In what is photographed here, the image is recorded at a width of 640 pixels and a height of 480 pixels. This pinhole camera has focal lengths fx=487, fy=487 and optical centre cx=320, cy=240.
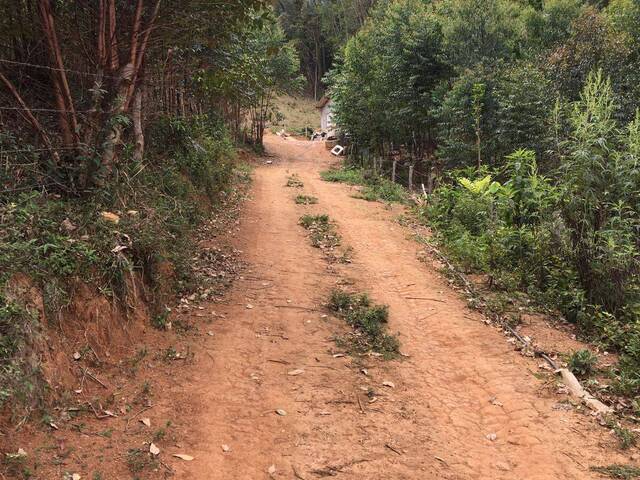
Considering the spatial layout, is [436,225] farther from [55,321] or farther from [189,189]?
[55,321]

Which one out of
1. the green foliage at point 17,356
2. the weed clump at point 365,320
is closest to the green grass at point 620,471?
the weed clump at point 365,320

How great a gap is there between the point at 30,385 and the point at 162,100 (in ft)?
28.3

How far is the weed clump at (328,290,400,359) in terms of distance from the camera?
5496 mm

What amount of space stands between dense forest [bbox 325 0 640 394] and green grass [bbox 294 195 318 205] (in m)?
3.07

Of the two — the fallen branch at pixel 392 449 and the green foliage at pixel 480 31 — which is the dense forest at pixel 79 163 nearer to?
the fallen branch at pixel 392 449

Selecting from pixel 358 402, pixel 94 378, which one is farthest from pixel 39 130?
pixel 358 402

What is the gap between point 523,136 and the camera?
47.9ft

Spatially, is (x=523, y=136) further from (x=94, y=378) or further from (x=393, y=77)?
(x=94, y=378)

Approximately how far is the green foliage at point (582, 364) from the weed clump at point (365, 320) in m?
1.82

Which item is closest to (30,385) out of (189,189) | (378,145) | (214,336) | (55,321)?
(55,321)

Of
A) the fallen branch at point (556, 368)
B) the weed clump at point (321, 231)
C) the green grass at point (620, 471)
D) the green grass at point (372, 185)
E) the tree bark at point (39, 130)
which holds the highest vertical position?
the tree bark at point (39, 130)

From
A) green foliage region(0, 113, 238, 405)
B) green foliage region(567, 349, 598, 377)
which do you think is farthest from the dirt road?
green foliage region(0, 113, 238, 405)

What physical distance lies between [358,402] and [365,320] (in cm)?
160

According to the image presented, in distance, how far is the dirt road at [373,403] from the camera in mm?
3680
